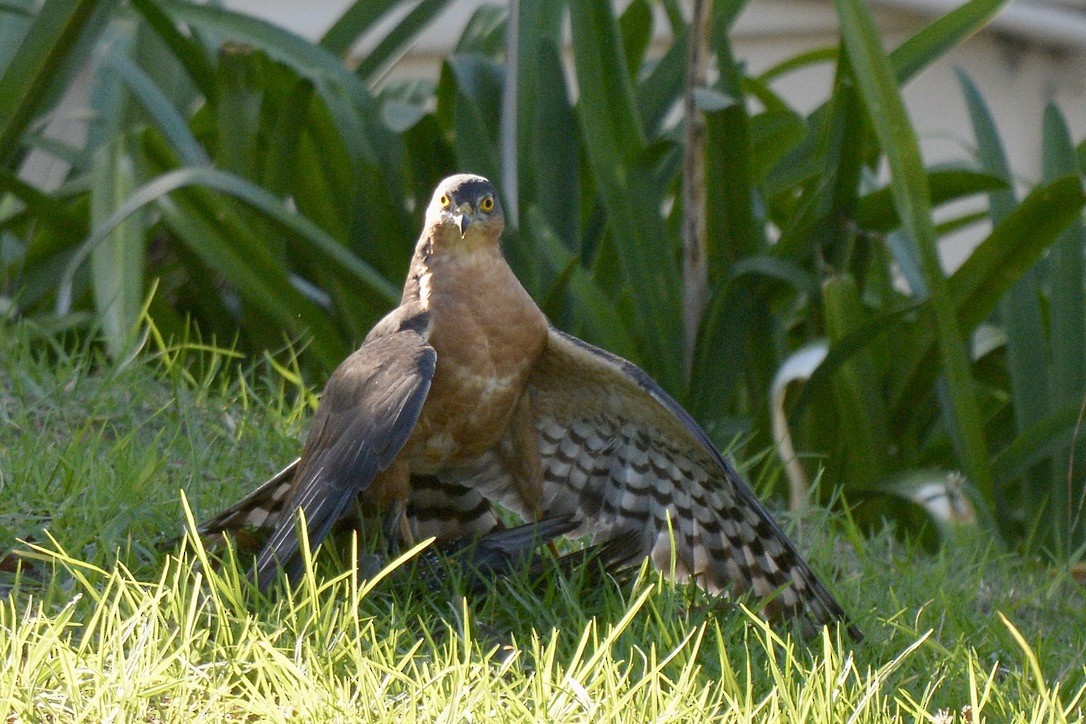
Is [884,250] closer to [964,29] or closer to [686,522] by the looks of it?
[964,29]

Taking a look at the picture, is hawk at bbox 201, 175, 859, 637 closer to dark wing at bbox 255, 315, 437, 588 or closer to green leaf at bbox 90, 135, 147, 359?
dark wing at bbox 255, 315, 437, 588

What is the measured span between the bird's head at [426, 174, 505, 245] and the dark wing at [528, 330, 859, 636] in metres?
0.32

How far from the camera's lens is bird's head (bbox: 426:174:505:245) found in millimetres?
3326

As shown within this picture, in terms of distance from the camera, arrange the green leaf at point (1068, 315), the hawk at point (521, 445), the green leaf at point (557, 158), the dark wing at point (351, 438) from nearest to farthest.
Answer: the dark wing at point (351, 438) < the hawk at point (521, 445) < the green leaf at point (1068, 315) < the green leaf at point (557, 158)

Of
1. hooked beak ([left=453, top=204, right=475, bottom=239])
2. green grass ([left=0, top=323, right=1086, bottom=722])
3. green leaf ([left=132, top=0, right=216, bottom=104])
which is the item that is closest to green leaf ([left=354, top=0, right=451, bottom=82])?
green leaf ([left=132, top=0, right=216, bottom=104])

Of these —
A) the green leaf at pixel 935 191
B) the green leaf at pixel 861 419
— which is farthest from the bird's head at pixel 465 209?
the green leaf at pixel 935 191

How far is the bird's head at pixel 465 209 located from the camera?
3326 mm

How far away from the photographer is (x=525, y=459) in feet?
11.2

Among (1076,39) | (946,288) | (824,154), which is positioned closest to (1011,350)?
(946,288)

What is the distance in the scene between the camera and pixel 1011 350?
458 cm

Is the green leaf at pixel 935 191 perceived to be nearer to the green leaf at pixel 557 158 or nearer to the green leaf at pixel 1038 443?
the green leaf at pixel 1038 443

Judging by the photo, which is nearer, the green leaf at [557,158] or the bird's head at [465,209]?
the bird's head at [465,209]

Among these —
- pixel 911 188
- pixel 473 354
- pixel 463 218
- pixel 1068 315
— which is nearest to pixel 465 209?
pixel 463 218

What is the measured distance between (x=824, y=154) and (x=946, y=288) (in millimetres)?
710
